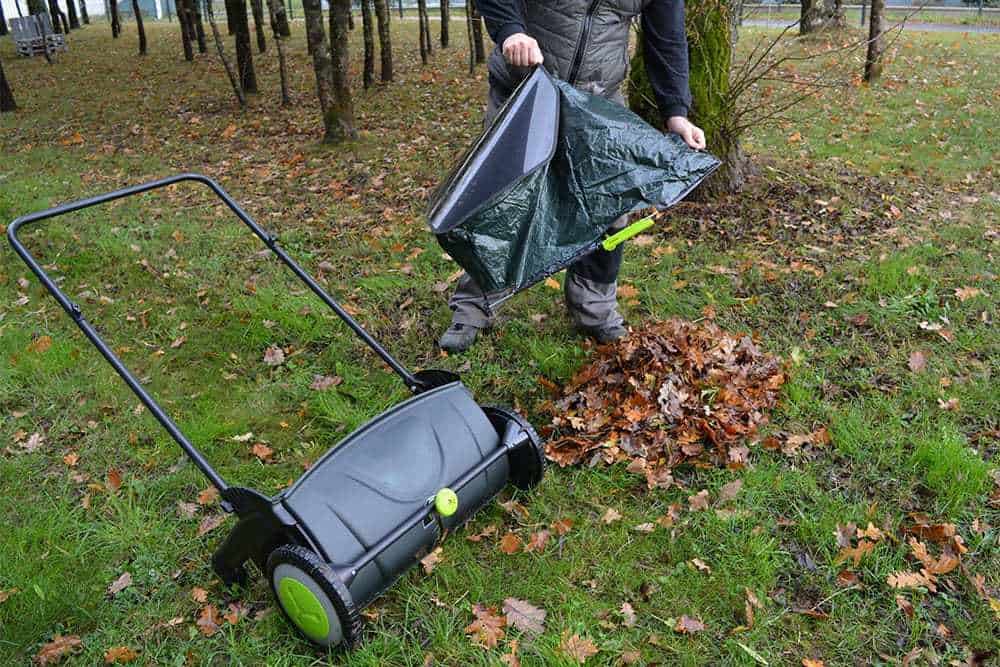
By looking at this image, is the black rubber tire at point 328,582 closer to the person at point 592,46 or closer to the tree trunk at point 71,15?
the person at point 592,46

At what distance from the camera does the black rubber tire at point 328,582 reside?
2264 mm

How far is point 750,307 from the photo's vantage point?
447 cm

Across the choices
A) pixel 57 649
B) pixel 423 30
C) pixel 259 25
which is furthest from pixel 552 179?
pixel 259 25

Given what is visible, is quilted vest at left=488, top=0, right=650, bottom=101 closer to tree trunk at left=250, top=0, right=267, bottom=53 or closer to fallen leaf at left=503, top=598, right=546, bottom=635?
fallen leaf at left=503, top=598, right=546, bottom=635

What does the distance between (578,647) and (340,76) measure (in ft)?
22.8

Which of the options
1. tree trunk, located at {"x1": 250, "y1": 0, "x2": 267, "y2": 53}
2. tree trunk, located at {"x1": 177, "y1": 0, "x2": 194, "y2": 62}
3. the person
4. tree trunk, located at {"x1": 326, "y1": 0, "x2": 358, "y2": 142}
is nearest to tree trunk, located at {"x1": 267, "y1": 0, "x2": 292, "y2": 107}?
tree trunk, located at {"x1": 326, "y1": 0, "x2": 358, "y2": 142}

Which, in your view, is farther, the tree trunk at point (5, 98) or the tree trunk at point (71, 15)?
the tree trunk at point (71, 15)

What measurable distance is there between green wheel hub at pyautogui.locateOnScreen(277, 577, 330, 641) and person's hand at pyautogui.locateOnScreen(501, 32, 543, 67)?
6.88 ft

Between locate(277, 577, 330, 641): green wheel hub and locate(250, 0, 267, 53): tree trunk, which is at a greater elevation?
locate(250, 0, 267, 53): tree trunk

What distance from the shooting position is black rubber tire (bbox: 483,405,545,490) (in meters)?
2.92

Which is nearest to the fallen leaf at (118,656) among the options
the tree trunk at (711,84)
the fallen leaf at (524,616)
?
the fallen leaf at (524,616)

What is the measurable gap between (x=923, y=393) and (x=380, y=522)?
2641 mm

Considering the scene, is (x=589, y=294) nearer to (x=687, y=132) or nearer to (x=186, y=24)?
(x=687, y=132)

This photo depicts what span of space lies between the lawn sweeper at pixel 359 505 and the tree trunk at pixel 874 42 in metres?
7.77
